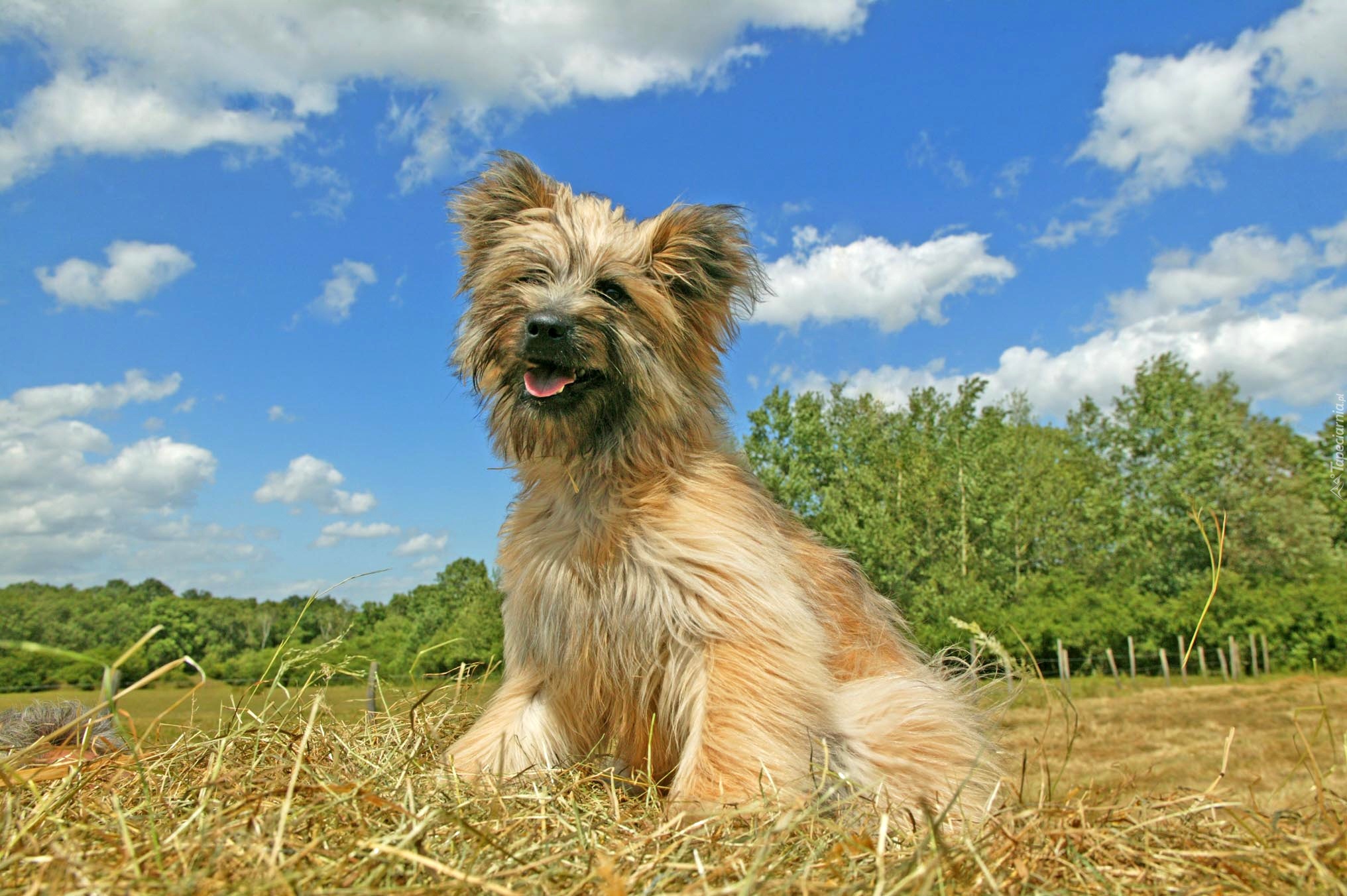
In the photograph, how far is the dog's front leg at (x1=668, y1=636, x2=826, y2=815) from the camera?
127 inches

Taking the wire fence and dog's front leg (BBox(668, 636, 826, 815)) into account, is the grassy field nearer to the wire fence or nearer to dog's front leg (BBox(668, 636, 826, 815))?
dog's front leg (BBox(668, 636, 826, 815))

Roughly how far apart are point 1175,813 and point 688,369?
2765 millimetres

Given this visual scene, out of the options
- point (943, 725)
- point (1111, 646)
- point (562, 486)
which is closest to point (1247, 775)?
point (943, 725)

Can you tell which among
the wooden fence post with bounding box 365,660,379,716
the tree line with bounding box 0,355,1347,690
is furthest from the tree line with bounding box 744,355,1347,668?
the wooden fence post with bounding box 365,660,379,716

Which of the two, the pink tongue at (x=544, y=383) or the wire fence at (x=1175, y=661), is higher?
the pink tongue at (x=544, y=383)

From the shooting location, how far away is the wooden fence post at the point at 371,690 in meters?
4.59

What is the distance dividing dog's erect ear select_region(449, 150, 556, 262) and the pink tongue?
1064 millimetres

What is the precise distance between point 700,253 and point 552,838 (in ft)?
10.0

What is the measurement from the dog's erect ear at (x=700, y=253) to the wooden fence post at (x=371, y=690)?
258cm

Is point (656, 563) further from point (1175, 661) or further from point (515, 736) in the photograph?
point (1175, 661)

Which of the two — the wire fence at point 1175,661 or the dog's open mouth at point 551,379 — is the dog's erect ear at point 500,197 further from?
the wire fence at point 1175,661

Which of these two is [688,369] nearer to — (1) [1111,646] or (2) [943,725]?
(2) [943,725]

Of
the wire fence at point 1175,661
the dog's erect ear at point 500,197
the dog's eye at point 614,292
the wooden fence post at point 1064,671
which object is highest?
the dog's erect ear at point 500,197

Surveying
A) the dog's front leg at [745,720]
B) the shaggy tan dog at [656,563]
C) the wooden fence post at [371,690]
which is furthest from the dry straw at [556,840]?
the wooden fence post at [371,690]
